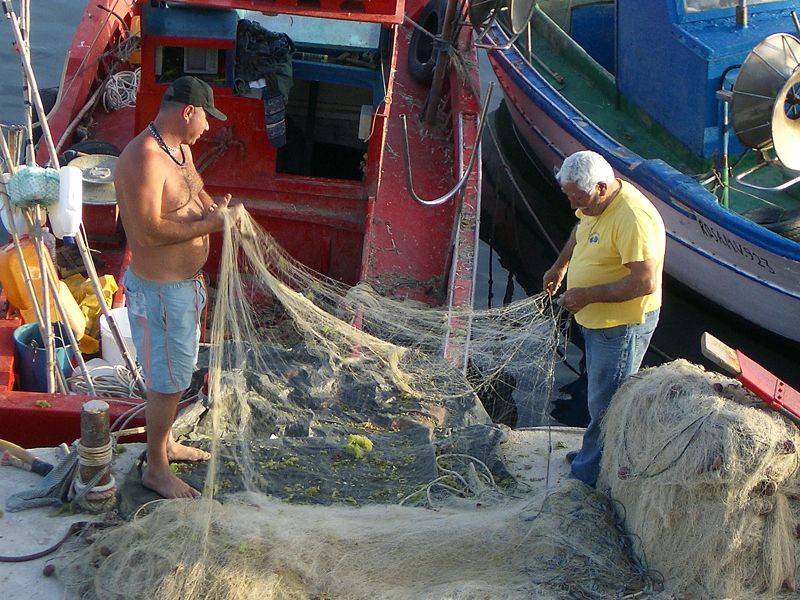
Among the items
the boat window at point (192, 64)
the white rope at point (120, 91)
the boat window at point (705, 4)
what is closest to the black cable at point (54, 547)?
the boat window at point (192, 64)

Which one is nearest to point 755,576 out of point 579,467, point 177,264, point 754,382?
point 754,382

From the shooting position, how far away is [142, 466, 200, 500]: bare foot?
4203mm

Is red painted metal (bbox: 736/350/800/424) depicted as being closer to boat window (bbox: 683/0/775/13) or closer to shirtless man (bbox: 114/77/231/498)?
shirtless man (bbox: 114/77/231/498)

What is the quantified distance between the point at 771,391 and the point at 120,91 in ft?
23.0

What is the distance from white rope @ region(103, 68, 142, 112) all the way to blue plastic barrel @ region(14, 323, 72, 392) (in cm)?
377

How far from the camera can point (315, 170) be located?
893 centimetres

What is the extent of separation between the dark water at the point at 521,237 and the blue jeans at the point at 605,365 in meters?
3.78

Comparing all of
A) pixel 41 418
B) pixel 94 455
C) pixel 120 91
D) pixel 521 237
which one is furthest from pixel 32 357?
pixel 521 237

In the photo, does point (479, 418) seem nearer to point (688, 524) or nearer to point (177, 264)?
point (688, 524)

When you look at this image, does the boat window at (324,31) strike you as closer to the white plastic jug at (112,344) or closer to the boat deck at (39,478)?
the white plastic jug at (112,344)

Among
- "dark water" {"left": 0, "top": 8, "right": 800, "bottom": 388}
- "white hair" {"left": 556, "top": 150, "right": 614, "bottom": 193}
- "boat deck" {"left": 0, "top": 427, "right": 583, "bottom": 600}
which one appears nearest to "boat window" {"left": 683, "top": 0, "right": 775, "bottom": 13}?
"dark water" {"left": 0, "top": 8, "right": 800, "bottom": 388}

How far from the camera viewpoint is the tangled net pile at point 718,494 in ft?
11.8

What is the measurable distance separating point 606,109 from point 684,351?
2844 mm

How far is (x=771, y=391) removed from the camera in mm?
3805
